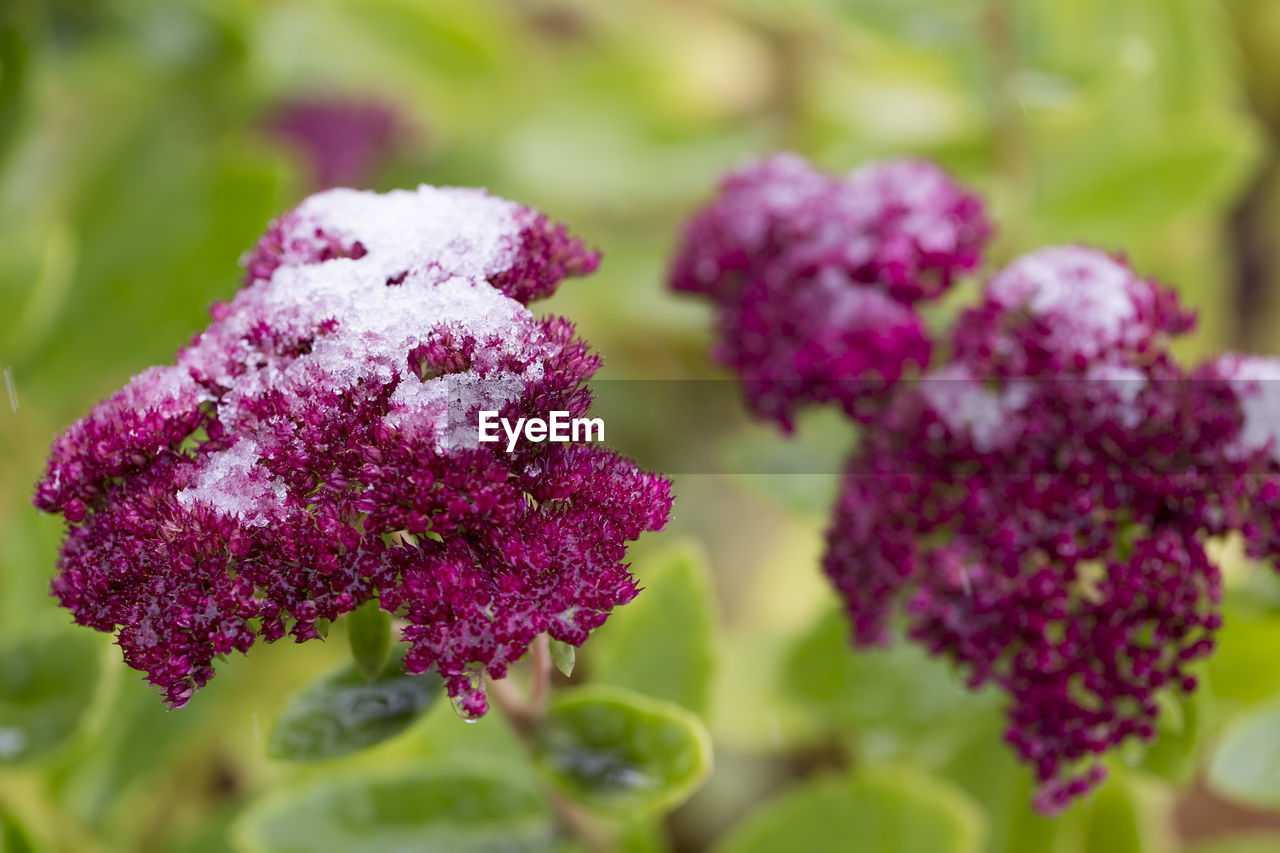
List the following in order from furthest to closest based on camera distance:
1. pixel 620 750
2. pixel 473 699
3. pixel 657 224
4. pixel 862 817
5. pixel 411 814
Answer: pixel 657 224 < pixel 862 817 < pixel 411 814 < pixel 620 750 < pixel 473 699

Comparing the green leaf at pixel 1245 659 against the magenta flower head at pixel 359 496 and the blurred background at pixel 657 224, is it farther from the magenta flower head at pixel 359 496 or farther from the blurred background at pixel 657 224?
the magenta flower head at pixel 359 496

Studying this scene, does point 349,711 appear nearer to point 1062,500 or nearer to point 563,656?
point 563,656

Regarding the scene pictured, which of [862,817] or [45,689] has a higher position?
[45,689]

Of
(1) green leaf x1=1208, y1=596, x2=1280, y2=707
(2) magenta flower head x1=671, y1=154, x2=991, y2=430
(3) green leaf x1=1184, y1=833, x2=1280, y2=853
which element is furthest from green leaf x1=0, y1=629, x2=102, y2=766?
(3) green leaf x1=1184, y1=833, x2=1280, y2=853

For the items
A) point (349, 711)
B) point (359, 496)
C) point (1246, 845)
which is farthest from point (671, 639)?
point (1246, 845)

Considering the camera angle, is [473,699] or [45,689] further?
[45,689]

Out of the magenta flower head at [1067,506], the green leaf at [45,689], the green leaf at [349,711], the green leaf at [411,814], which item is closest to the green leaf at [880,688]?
the magenta flower head at [1067,506]

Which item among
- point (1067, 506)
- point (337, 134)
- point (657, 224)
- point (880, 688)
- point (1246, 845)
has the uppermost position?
point (337, 134)
